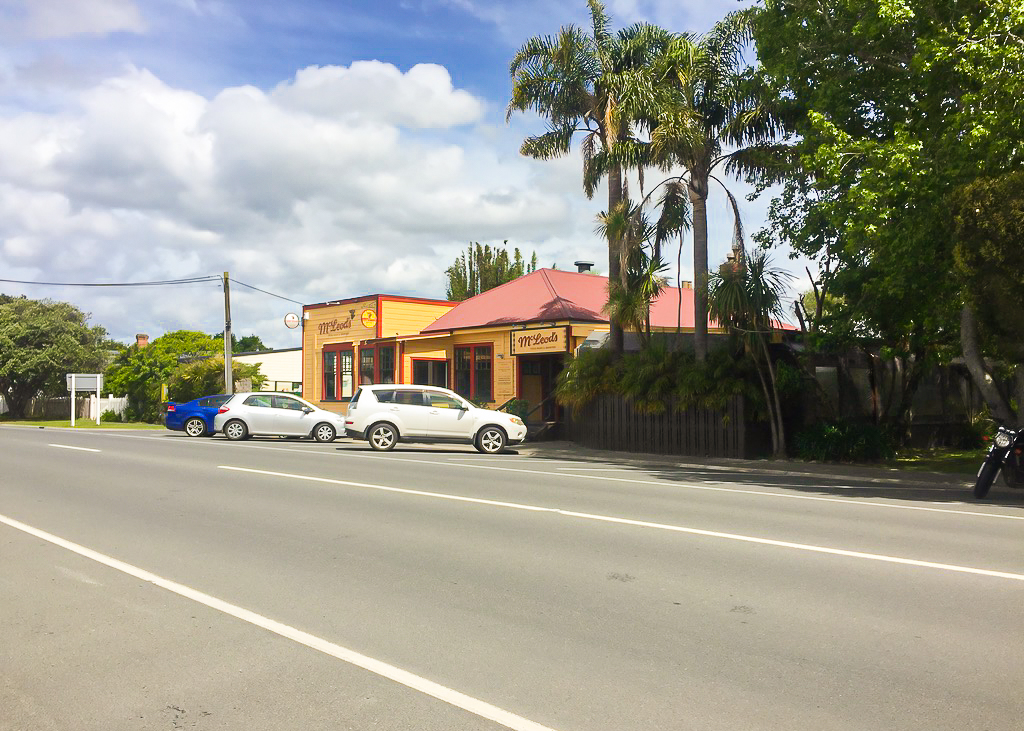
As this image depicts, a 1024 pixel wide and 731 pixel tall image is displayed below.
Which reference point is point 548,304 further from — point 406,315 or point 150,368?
point 150,368

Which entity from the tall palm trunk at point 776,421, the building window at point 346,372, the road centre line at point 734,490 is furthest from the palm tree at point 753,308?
the building window at point 346,372

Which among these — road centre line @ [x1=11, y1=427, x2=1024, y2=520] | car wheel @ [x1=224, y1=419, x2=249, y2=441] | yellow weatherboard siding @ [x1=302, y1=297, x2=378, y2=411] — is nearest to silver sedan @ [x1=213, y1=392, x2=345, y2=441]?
car wheel @ [x1=224, y1=419, x2=249, y2=441]

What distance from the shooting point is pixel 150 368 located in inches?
1977

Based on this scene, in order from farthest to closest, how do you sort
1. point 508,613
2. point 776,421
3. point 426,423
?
point 426,423 → point 776,421 → point 508,613

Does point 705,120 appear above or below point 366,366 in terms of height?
above

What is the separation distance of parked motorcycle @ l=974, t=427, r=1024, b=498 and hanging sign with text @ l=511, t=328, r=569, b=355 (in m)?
15.3

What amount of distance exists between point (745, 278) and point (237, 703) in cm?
1722

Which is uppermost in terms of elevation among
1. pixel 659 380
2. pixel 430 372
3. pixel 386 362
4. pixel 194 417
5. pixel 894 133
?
pixel 894 133

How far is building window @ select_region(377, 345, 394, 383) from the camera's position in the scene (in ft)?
120

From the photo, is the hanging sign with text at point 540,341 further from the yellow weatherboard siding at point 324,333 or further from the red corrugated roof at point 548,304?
the yellow weatherboard siding at point 324,333

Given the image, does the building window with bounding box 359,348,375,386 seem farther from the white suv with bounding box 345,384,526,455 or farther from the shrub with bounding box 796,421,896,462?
the shrub with bounding box 796,421,896,462

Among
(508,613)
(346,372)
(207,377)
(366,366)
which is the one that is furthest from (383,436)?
(207,377)

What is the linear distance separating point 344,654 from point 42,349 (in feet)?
199

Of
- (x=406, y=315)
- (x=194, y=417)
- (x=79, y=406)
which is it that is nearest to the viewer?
(x=194, y=417)
